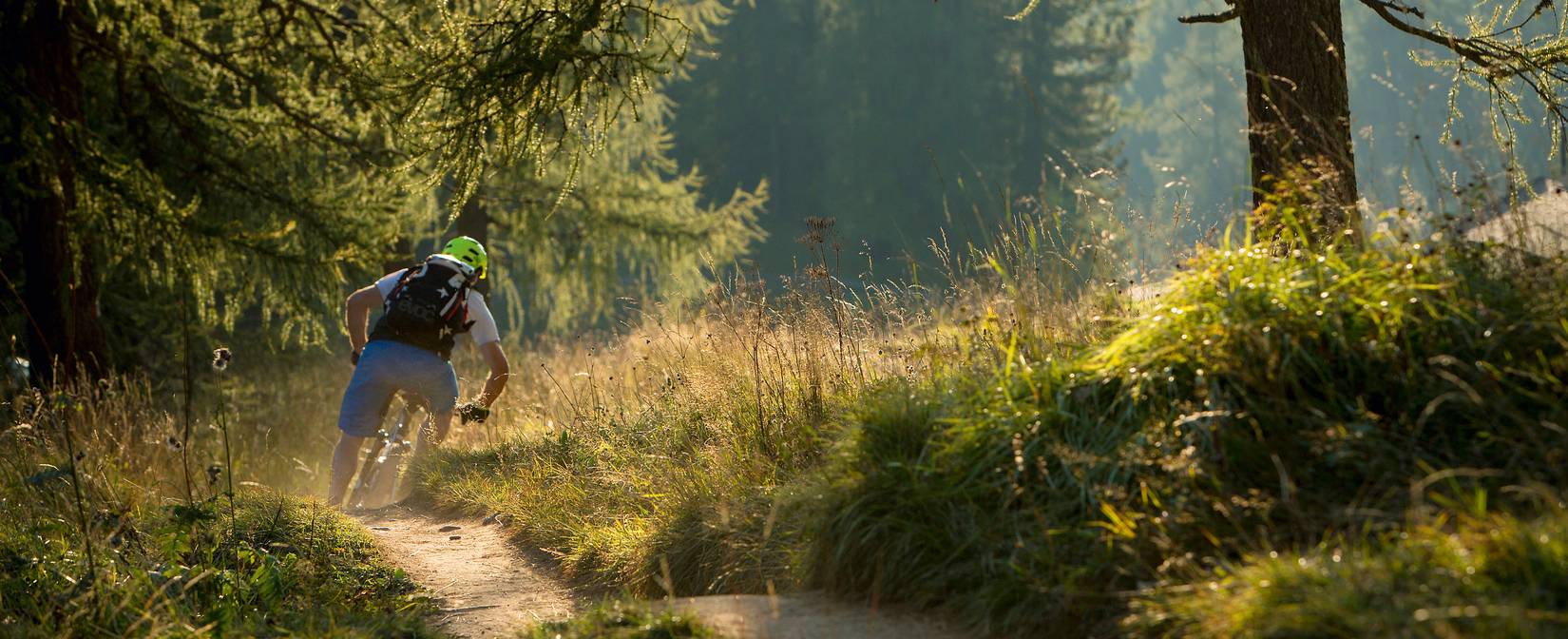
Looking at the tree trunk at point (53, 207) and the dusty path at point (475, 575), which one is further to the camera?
the tree trunk at point (53, 207)

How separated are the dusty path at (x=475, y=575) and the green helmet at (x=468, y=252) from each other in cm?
182

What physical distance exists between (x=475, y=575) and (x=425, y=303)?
266 cm

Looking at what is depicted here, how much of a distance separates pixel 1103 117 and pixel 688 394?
44.4 m

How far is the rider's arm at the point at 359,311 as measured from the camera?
888 cm

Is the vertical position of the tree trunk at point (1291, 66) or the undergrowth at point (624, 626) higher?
the tree trunk at point (1291, 66)

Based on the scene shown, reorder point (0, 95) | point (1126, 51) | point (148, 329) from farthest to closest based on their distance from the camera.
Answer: point (1126, 51) → point (148, 329) → point (0, 95)

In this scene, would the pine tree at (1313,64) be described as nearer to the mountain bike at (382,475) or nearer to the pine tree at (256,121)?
the pine tree at (256,121)

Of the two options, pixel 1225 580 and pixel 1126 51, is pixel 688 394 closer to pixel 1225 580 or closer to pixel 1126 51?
pixel 1225 580

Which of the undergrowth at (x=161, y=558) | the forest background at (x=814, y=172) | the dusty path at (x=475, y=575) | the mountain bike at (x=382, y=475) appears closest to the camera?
the undergrowth at (x=161, y=558)

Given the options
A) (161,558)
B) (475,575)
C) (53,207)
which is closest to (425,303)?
(475,575)

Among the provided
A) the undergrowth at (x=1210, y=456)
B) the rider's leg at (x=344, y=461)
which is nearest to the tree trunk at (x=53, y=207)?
the rider's leg at (x=344, y=461)

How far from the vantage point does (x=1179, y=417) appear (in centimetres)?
379

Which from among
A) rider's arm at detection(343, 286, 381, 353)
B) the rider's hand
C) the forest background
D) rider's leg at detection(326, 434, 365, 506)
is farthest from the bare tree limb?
rider's leg at detection(326, 434, 365, 506)

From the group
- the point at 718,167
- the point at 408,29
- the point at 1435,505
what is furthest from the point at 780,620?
the point at 718,167
